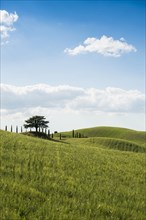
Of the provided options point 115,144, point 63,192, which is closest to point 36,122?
point 115,144

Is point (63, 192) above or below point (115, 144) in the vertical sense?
above

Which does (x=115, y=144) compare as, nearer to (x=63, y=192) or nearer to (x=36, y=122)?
(x=36, y=122)

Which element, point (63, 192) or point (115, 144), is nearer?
point (63, 192)

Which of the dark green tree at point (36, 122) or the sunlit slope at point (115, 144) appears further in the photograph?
the dark green tree at point (36, 122)

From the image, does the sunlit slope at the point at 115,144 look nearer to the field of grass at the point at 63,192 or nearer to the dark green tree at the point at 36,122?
the dark green tree at the point at 36,122

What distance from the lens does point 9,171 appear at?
799 inches

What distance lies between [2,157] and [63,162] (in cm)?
587

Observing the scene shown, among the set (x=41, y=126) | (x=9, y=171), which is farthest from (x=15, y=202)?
(x=41, y=126)

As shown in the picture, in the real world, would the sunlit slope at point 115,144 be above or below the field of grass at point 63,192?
below

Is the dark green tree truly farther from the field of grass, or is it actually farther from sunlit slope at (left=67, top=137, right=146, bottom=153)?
the field of grass

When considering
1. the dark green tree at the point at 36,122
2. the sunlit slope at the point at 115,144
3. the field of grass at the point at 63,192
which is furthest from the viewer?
the dark green tree at the point at 36,122

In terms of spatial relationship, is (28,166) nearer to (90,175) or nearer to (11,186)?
(90,175)

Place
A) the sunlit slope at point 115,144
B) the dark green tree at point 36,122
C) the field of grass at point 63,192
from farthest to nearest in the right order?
the dark green tree at point 36,122, the sunlit slope at point 115,144, the field of grass at point 63,192

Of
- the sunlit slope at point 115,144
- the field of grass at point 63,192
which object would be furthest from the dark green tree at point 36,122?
the field of grass at point 63,192
